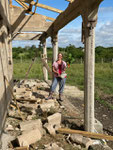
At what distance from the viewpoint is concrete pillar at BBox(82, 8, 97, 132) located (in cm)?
360

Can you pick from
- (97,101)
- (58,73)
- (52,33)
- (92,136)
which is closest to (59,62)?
(58,73)

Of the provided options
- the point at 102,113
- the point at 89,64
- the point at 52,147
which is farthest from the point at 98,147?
the point at 102,113

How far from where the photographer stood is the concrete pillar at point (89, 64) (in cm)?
360

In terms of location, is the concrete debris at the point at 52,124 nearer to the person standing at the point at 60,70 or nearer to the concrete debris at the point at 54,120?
the concrete debris at the point at 54,120

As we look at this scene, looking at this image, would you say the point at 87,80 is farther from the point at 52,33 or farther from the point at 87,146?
the point at 52,33

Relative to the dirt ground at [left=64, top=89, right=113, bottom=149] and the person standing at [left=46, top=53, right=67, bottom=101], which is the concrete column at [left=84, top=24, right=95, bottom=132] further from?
the person standing at [left=46, top=53, right=67, bottom=101]

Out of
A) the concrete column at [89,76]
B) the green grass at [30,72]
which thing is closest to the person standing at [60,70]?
the concrete column at [89,76]

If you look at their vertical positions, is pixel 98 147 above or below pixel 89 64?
below

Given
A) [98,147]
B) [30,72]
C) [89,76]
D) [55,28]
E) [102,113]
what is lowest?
[102,113]

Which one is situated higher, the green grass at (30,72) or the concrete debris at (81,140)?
the green grass at (30,72)

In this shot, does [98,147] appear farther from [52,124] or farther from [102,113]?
[102,113]

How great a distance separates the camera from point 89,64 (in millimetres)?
3768

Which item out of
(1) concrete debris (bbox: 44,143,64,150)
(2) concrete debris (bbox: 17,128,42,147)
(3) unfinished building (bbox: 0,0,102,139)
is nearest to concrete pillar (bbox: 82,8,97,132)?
(3) unfinished building (bbox: 0,0,102,139)

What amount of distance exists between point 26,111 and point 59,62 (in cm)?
221
